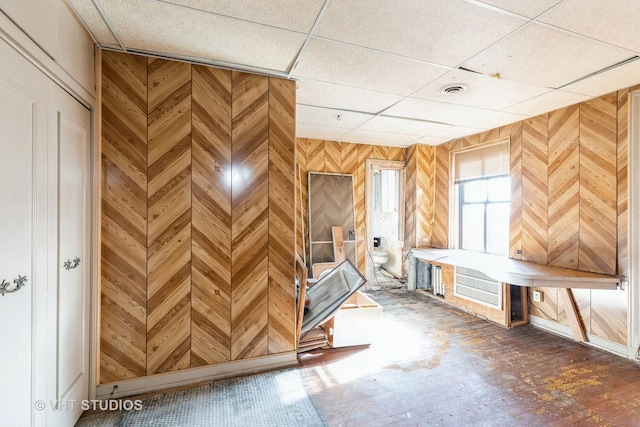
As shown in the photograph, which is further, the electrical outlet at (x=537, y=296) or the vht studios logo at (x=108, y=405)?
the electrical outlet at (x=537, y=296)

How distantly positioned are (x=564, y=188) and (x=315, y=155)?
11.4 feet

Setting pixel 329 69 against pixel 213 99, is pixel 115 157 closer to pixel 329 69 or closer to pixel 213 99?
pixel 213 99

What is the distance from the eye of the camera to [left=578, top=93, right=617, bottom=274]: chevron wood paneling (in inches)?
113

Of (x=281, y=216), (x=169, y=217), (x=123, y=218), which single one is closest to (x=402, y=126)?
(x=281, y=216)

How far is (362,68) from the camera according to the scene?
2.39 m

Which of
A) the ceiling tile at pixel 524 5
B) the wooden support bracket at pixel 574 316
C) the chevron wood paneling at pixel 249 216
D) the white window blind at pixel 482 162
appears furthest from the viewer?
the white window blind at pixel 482 162

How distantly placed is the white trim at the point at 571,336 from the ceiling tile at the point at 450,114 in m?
2.64

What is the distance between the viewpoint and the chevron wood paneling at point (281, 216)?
2570 mm

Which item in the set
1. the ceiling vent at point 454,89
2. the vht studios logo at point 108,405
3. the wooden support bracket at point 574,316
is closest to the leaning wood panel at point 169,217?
the vht studios logo at point 108,405

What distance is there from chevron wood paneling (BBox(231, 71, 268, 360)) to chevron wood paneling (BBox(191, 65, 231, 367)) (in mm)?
59

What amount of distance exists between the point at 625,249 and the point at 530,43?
2.35m

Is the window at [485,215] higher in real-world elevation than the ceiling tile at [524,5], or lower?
lower

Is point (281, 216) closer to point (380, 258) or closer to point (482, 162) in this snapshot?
point (482, 162)

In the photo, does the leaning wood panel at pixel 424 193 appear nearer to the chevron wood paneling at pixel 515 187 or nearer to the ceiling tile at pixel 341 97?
the chevron wood paneling at pixel 515 187
